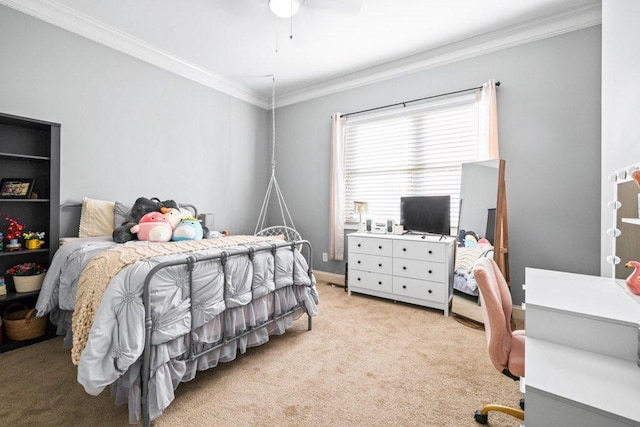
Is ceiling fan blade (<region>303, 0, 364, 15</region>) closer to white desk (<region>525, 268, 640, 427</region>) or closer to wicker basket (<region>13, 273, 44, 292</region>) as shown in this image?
white desk (<region>525, 268, 640, 427</region>)

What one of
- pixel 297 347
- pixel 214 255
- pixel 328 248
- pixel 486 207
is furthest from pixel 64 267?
pixel 486 207

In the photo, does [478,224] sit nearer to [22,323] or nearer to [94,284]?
[94,284]

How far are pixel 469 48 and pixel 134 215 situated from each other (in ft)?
12.8

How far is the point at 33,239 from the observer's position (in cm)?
243

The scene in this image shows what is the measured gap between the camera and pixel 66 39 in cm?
278

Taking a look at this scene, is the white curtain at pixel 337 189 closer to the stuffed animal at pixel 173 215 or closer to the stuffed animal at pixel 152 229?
the stuffed animal at pixel 173 215

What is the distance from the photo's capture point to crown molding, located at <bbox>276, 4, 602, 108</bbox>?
267cm

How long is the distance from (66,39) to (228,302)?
303 centimetres

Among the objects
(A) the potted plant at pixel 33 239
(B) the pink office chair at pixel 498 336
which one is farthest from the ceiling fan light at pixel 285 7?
(A) the potted plant at pixel 33 239

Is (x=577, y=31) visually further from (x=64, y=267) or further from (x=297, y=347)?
(x=64, y=267)

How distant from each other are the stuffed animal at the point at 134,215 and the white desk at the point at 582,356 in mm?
2920

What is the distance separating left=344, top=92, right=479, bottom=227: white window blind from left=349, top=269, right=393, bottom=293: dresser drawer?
813mm

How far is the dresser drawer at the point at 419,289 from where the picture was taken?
10.1ft

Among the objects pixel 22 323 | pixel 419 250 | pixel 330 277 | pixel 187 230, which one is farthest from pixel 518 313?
pixel 22 323
